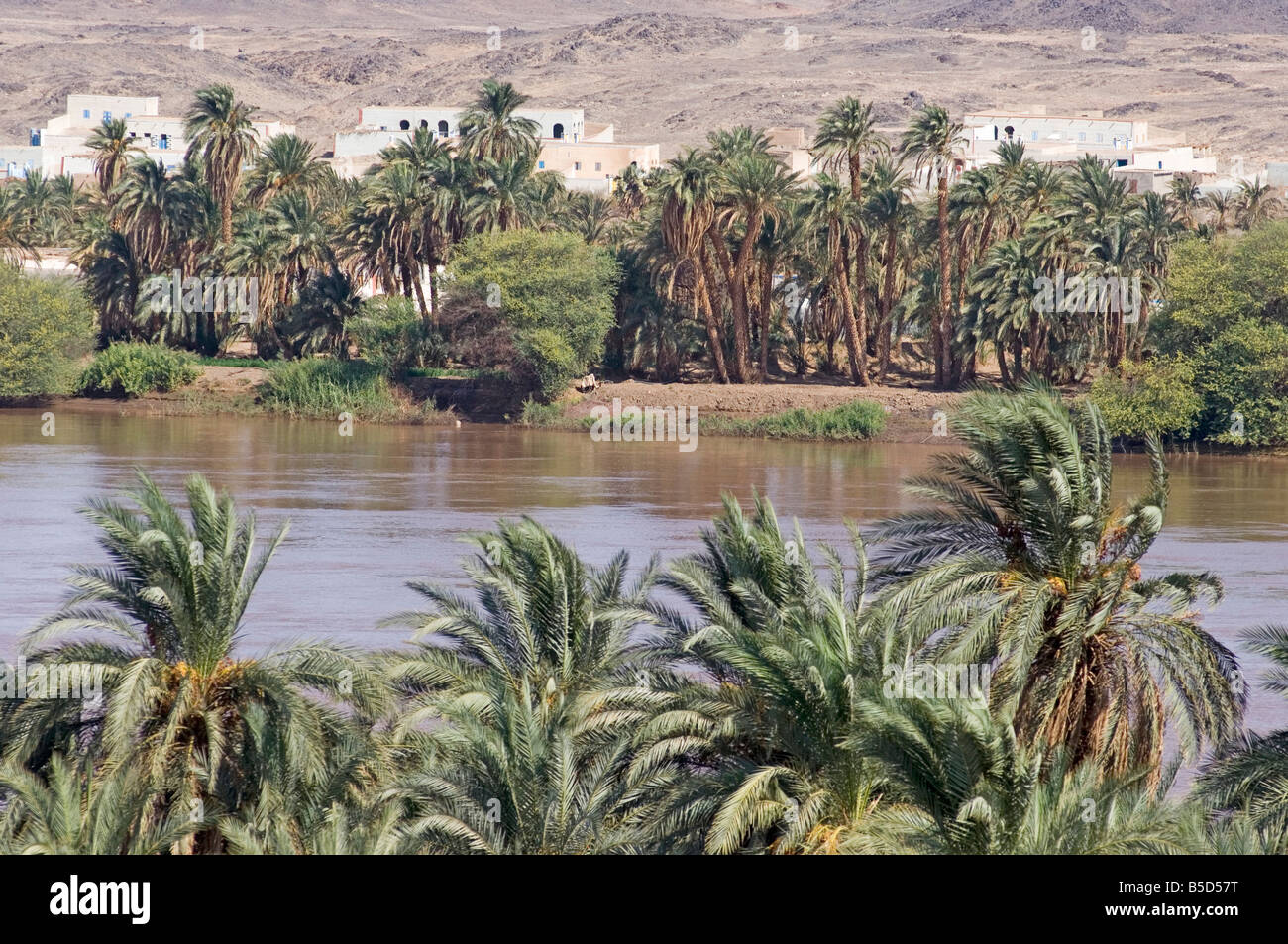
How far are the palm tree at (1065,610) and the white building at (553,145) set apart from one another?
78373 millimetres

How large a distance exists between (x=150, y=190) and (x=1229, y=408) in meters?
38.8

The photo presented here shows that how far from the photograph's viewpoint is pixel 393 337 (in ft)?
209

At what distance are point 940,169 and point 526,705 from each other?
154 ft

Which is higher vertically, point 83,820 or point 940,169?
point 940,169

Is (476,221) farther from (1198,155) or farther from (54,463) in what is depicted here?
(1198,155)

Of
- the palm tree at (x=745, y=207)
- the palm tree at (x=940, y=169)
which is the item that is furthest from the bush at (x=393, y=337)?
the palm tree at (x=940, y=169)

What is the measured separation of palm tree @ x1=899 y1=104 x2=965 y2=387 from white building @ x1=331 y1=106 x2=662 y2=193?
35829 mm

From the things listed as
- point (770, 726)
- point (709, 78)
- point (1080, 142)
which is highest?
point (709, 78)

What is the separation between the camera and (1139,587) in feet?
54.9

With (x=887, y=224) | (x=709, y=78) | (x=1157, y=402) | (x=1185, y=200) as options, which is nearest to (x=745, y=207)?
(x=887, y=224)

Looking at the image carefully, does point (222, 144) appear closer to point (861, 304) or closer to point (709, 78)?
point (861, 304)

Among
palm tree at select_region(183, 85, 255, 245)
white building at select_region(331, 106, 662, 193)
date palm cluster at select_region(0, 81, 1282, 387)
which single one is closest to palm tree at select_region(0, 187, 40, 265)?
date palm cluster at select_region(0, 81, 1282, 387)

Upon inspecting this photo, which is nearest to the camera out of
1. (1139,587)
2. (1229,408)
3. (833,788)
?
(833,788)
